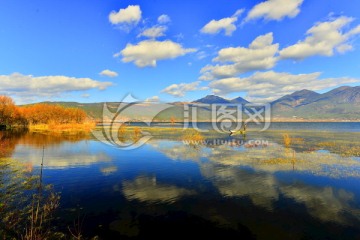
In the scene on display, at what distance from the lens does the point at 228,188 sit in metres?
28.1

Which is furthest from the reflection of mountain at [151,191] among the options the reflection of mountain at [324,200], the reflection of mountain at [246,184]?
the reflection of mountain at [324,200]

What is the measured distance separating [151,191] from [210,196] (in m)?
6.58

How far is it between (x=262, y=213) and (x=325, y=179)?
16.3 metres

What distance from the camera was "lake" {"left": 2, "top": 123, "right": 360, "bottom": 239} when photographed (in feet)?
59.9

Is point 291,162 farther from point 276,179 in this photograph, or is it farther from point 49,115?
point 49,115

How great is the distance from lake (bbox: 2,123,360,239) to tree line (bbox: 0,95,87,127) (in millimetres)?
108747

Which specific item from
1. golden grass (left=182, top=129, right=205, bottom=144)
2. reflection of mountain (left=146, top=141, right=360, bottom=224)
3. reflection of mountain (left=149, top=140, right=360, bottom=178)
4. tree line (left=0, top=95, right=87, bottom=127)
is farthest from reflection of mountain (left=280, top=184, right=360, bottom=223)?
tree line (left=0, top=95, right=87, bottom=127)

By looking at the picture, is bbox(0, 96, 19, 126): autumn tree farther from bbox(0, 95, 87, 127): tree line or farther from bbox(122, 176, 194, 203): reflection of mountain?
bbox(122, 176, 194, 203): reflection of mountain

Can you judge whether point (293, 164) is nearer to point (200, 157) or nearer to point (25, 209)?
point (200, 157)

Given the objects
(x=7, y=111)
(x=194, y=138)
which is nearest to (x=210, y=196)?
(x=194, y=138)

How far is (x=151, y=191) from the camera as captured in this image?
87.9 ft

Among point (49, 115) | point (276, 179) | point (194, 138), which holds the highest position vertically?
point (49, 115)

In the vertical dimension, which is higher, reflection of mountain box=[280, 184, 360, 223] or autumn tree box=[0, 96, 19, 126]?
autumn tree box=[0, 96, 19, 126]

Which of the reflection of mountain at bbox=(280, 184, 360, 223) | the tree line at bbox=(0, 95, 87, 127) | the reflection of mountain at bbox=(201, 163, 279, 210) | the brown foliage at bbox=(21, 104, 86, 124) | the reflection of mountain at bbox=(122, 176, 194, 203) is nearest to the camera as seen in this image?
the reflection of mountain at bbox=(280, 184, 360, 223)
